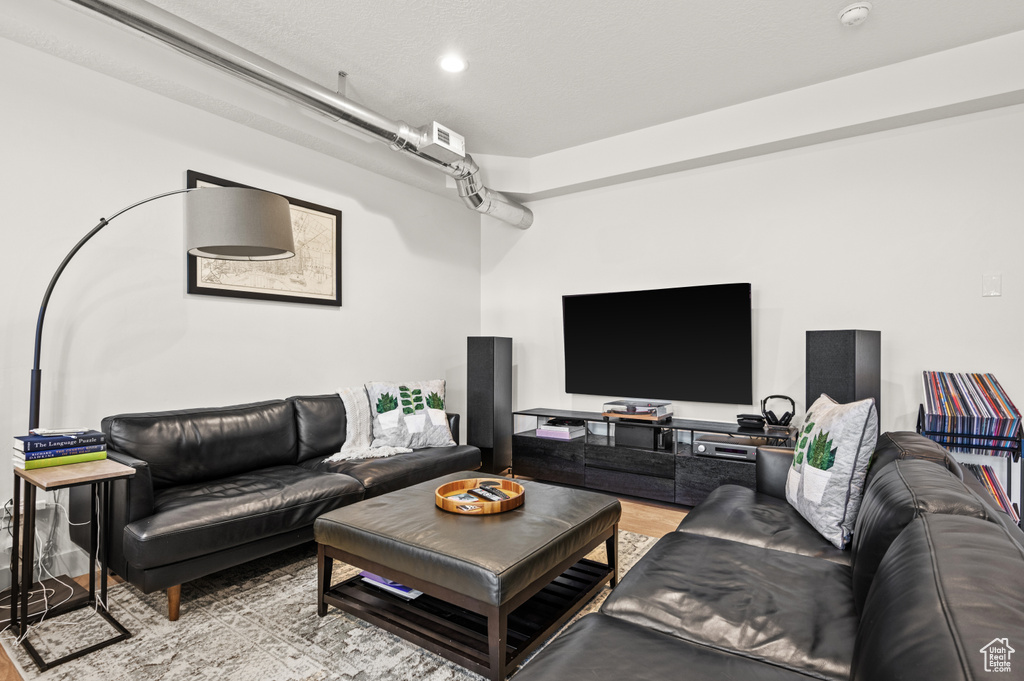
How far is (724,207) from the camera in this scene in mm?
4098

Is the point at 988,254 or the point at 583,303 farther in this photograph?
the point at 583,303

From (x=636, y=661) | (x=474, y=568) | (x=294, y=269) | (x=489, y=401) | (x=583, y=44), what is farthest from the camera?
(x=489, y=401)

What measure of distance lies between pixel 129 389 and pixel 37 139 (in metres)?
1.30

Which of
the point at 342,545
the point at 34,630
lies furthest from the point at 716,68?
the point at 34,630

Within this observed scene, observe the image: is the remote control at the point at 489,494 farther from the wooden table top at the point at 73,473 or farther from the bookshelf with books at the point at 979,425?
the bookshelf with books at the point at 979,425

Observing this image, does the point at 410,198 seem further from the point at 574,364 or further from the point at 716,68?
the point at 716,68

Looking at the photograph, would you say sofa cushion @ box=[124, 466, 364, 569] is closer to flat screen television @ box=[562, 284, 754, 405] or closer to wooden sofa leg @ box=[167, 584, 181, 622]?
wooden sofa leg @ box=[167, 584, 181, 622]

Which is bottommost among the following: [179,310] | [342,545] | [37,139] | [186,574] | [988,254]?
[186,574]

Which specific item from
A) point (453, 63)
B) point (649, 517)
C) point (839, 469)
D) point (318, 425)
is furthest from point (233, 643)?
point (453, 63)

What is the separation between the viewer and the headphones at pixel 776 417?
11.9ft

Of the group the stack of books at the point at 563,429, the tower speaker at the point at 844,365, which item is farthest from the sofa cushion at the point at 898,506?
the stack of books at the point at 563,429

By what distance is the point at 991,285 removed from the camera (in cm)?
319

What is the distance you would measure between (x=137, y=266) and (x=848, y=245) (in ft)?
14.5

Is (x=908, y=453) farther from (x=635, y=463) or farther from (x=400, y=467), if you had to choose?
(x=400, y=467)
